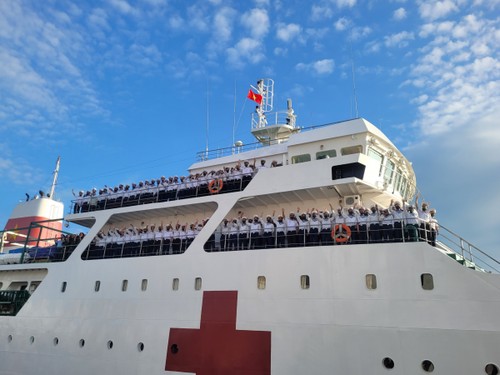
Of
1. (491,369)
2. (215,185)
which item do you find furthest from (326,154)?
(491,369)

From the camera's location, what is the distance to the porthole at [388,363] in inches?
355

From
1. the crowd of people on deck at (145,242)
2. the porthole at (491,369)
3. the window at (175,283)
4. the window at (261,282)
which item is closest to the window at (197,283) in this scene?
the window at (175,283)

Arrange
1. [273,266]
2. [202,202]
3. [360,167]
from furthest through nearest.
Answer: [202,202] < [360,167] < [273,266]

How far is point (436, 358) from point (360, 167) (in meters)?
5.63

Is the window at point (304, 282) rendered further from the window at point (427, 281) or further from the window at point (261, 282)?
the window at point (427, 281)

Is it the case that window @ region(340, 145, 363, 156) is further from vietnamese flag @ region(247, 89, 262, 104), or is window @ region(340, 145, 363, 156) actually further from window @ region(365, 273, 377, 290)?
vietnamese flag @ region(247, 89, 262, 104)

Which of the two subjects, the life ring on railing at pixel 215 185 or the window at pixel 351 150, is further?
the life ring on railing at pixel 215 185

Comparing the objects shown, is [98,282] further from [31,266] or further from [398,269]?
[398,269]

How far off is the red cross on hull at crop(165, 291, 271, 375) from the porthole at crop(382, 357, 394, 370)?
115 inches

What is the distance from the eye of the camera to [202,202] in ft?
45.7

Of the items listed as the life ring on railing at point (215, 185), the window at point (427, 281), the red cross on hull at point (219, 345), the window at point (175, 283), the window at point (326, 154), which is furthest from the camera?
the life ring on railing at point (215, 185)

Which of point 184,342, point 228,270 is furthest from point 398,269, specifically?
point 184,342

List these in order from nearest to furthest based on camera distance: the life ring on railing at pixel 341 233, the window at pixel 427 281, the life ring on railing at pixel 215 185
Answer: the window at pixel 427 281
the life ring on railing at pixel 341 233
the life ring on railing at pixel 215 185

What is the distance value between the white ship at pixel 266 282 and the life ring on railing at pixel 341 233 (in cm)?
3
